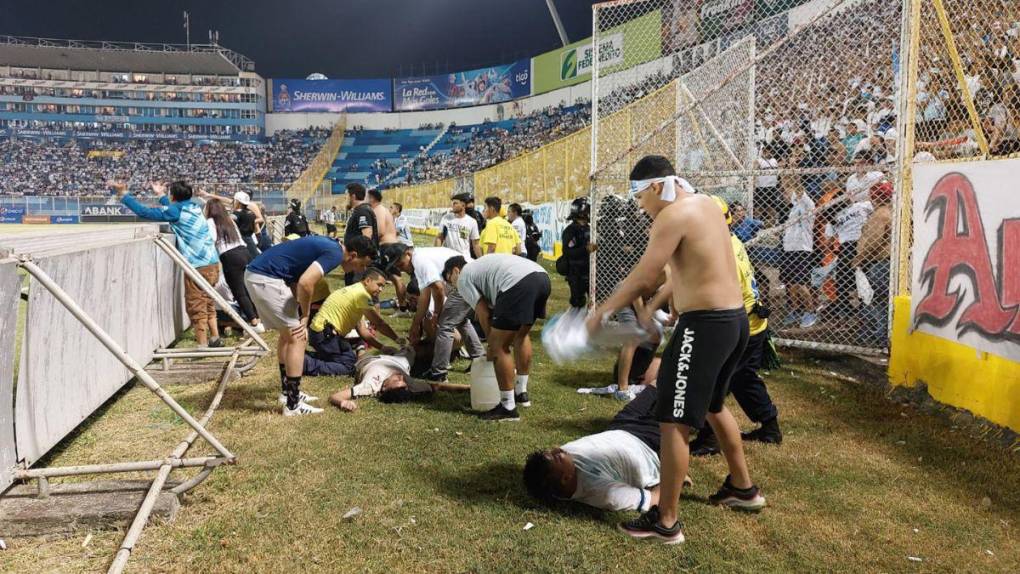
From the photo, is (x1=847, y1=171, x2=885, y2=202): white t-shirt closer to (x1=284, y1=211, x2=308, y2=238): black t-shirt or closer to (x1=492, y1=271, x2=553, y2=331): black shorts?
(x1=492, y1=271, x2=553, y2=331): black shorts

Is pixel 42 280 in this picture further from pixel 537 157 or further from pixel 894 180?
pixel 537 157

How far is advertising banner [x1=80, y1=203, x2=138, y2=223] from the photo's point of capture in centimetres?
4059

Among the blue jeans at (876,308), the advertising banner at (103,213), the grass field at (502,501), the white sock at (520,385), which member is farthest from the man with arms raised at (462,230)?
the advertising banner at (103,213)

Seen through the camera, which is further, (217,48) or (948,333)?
(217,48)

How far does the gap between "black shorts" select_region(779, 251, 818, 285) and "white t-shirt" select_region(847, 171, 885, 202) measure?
858 millimetres

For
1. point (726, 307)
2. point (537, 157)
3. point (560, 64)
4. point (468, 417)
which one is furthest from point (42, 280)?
point (560, 64)

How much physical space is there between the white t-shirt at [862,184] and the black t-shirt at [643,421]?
4.49m

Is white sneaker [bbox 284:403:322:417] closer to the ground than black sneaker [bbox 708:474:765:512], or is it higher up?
higher up

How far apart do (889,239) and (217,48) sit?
3421 inches

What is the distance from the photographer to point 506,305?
214 inches

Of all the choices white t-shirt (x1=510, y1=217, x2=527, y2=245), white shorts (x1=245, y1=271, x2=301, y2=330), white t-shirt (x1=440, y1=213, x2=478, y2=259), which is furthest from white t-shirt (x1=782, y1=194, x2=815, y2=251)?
white shorts (x1=245, y1=271, x2=301, y2=330)

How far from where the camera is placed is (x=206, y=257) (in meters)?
8.33

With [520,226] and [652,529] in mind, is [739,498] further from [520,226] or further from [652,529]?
[520,226]

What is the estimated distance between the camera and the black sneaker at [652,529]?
3521mm
